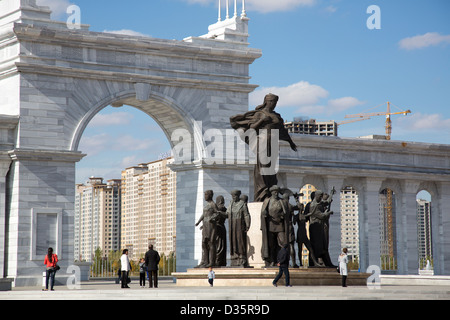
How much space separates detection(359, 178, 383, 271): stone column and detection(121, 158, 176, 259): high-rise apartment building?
46.6m

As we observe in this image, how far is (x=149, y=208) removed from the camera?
9969 centimetres

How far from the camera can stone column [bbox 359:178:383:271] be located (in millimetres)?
43656

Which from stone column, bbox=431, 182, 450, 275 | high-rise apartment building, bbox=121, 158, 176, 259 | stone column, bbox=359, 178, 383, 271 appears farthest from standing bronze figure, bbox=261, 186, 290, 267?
high-rise apartment building, bbox=121, 158, 176, 259

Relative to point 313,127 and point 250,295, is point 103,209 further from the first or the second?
point 250,295

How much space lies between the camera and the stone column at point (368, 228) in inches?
1719

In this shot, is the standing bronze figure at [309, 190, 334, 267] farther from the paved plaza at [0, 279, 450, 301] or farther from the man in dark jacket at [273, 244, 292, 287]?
the paved plaza at [0, 279, 450, 301]

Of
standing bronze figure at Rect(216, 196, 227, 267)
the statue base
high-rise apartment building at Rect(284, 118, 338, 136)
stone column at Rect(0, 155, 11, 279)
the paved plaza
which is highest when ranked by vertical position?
high-rise apartment building at Rect(284, 118, 338, 136)

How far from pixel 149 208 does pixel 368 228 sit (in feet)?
191

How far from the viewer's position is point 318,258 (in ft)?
82.3

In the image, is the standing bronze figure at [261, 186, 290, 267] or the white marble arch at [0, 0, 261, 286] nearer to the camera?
the standing bronze figure at [261, 186, 290, 267]

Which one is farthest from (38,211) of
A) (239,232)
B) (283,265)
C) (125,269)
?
(283,265)

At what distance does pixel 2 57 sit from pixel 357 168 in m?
18.9
